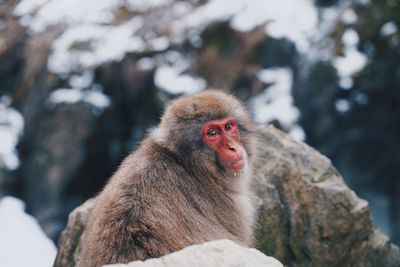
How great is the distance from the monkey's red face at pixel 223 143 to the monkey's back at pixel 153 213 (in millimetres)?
191

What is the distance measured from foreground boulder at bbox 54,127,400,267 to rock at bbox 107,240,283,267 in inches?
93.6

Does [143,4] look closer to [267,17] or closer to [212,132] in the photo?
[267,17]

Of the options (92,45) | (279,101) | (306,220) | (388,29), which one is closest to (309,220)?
(306,220)

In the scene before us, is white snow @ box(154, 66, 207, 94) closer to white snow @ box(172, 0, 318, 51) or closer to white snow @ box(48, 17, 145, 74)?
white snow @ box(48, 17, 145, 74)

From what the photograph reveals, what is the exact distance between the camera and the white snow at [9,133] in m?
10.2

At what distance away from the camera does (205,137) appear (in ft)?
15.6

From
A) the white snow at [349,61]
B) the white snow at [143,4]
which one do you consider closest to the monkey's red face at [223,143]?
the white snow at [349,61]

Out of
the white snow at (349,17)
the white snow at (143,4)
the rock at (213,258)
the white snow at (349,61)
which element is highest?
the rock at (213,258)

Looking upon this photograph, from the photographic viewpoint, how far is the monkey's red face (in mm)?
4746

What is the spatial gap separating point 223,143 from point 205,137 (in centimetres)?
11

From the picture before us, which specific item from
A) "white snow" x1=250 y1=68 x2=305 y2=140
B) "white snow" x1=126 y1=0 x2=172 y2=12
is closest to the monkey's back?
"white snow" x1=250 y1=68 x2=305 y2=140

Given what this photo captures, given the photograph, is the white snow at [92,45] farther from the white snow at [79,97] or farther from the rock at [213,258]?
the rock at [213,258]

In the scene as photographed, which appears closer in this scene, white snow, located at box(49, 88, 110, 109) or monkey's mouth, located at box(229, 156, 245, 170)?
monkey's mouth, located at box(229, 156, 245, 170)

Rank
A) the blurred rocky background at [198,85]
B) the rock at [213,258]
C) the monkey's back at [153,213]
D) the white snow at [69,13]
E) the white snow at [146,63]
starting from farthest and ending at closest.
A: the white snow at [69,13]
the white snow at [146,63]
the blurred rocky background at [198,85]
the monkey's back at [153,213]
the rock at [213,258]
